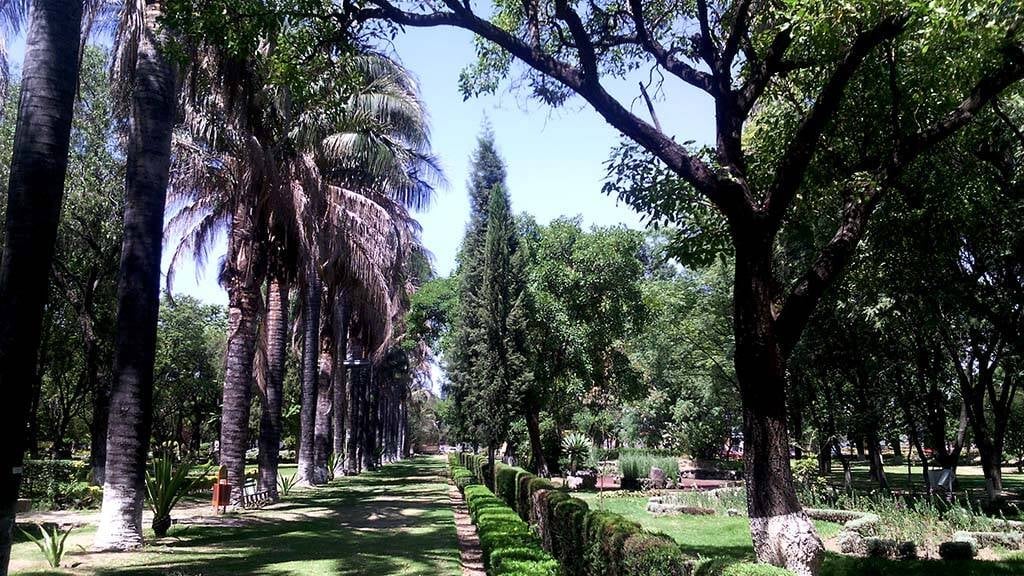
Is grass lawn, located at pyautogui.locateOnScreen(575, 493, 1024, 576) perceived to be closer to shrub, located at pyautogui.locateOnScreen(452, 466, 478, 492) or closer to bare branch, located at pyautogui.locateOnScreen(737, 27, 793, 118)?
bare branch, located at pyautogui.locateOnScreen(737, 27, 793, 118)

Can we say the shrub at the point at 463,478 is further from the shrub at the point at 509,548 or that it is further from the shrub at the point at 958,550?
the shrub at the point at 958,550

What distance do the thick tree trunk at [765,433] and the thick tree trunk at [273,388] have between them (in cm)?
1612

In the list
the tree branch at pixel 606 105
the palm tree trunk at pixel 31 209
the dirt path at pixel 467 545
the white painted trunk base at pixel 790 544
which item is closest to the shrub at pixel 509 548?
the dirt path at pixel 467 545

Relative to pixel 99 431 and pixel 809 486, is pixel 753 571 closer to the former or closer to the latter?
pixel 809 486

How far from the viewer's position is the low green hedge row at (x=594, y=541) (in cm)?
577

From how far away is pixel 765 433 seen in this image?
592cm

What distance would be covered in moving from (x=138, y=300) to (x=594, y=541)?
807cm

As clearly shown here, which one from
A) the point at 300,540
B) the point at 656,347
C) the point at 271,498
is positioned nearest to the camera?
the point at 300,540

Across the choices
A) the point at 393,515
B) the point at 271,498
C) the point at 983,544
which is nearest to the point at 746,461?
the point at 983,544

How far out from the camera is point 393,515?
1728cm

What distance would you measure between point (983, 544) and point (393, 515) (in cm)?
1194

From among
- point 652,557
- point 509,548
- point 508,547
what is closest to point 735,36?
point 652,557

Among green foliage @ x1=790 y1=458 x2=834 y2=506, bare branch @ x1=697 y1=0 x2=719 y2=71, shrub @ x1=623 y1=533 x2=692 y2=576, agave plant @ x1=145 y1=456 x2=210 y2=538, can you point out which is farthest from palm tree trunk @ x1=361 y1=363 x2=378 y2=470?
bare branch @ x1=697 y1=0 x2=719 y2=71

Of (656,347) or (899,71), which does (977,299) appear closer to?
(899,71)
